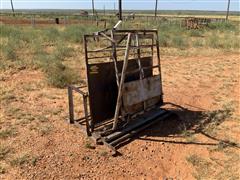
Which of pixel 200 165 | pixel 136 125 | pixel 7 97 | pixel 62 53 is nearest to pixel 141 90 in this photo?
pixel 136 125

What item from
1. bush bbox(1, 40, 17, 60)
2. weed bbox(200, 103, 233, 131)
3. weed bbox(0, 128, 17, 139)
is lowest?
weed bbox(200, 103, 233, 131)

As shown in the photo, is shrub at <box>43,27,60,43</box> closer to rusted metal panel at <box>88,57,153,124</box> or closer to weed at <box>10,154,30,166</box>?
rusted metal panel at <box>88,57,153,124</box>

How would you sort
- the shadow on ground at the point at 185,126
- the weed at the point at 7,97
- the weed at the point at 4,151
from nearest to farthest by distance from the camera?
1. the weed at the point at 4,151
2. the shadow on ground at the point at 185,126
3. the weed at the point at 7,97

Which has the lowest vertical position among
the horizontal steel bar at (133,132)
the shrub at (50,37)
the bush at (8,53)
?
the horizontal steel bar at (133,132)

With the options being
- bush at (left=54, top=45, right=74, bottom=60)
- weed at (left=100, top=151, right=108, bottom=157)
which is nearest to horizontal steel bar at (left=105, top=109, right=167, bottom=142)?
weed at (left=100, top=151, right=108, bottom=157)

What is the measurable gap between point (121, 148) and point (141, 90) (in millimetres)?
1161

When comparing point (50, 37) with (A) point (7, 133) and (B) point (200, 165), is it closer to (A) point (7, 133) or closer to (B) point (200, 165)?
(A) point (7, 133)

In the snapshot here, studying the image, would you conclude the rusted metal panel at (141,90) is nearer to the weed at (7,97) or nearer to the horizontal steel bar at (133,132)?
the horizontal steel bar at (133,132)

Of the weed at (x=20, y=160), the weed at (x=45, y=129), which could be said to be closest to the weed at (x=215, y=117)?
the weed at (x=45, y=129)

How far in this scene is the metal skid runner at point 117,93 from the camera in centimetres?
484

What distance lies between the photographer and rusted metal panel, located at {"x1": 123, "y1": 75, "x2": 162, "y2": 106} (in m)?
5.09

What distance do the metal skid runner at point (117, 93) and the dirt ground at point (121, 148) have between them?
223 mm

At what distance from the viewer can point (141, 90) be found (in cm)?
536

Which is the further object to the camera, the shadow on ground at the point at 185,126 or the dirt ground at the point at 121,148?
the shadow on ground at the point at 185,126
